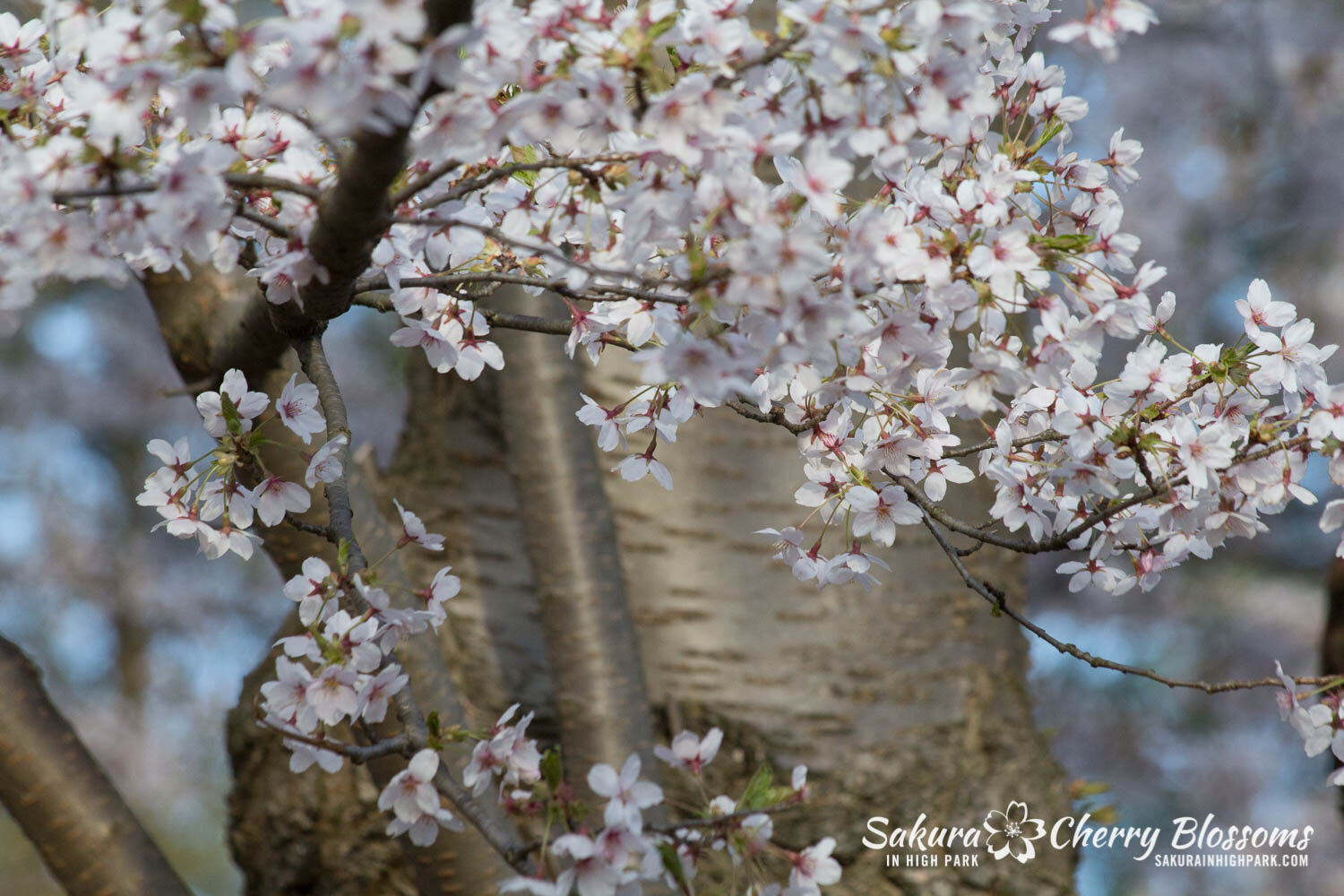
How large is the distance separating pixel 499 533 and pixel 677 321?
1423mm

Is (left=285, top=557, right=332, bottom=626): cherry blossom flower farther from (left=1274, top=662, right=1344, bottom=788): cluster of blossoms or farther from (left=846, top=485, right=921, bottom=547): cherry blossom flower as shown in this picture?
(left=1274, top=662, right=1344, bottom=788): cluster of blossoms

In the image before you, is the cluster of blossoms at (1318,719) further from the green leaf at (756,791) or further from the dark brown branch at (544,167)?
the dark brown branch at (544,167)

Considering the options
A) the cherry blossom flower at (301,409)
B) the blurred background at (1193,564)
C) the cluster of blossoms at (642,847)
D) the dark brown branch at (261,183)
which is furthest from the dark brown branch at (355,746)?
the blurred background at (1193,564)

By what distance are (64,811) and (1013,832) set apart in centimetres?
190

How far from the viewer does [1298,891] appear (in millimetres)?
7035

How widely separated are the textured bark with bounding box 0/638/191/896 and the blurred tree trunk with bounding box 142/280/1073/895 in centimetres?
38

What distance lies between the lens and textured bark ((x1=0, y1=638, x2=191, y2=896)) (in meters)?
1.77

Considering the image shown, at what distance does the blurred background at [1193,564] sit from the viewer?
6.40 metres

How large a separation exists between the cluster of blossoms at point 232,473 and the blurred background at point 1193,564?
4.73 metres

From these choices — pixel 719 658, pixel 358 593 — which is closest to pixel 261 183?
pixel 358 593

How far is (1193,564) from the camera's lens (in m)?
6.35

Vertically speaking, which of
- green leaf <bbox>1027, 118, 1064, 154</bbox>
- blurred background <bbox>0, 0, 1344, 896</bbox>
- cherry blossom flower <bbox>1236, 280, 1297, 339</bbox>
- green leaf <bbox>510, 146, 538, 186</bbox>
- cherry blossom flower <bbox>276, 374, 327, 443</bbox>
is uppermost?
blurred background <bbox>0, 0, 1344, 896</bbox>

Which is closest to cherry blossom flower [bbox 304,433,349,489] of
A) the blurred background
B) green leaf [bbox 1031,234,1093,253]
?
green leaf [bbox 1031,234,1093,253]

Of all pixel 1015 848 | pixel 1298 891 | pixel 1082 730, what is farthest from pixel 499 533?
pixel 1298 891
